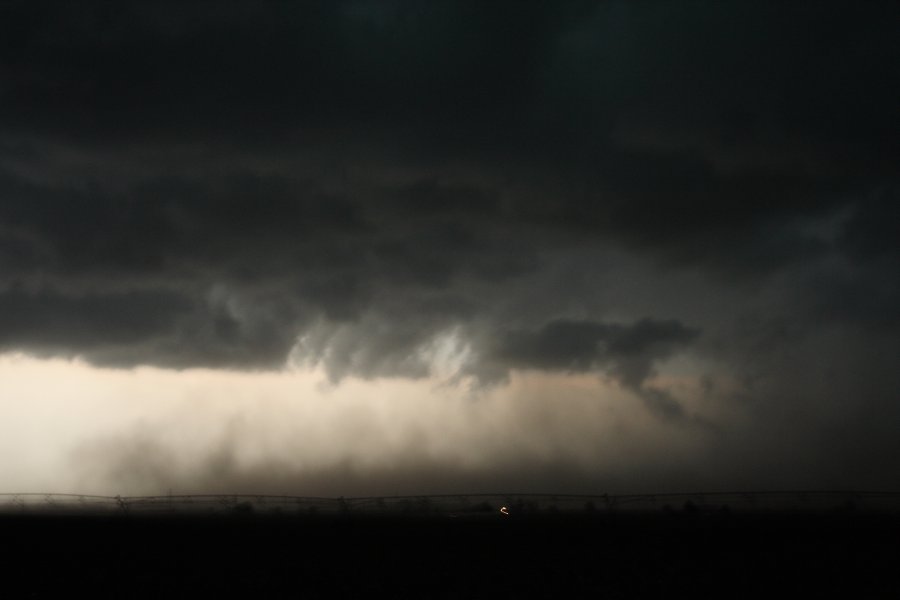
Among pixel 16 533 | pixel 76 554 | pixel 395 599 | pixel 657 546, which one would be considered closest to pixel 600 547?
pixel 657 546

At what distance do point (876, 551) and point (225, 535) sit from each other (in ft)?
194

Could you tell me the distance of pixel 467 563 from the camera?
190 feet

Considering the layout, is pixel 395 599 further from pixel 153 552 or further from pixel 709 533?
pixel 709 533

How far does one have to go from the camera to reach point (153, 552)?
219 feet

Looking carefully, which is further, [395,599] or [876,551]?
[876,551]

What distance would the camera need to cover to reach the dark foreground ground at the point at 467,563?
46562mm

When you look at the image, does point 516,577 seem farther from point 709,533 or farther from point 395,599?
point 709,533

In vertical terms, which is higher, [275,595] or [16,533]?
[16,533]

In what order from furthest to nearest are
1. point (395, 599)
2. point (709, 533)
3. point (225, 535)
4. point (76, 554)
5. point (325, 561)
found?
point (225, 535) < point (709, 533) < point (76, 554) < point (325, 561) < point (395, 599)

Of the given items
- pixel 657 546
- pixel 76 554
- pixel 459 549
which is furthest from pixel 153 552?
pixel 657 546

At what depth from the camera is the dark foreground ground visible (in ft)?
153

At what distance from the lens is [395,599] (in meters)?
44.2

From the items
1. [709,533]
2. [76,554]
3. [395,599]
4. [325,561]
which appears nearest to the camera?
[395,599]

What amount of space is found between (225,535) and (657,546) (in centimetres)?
4355
